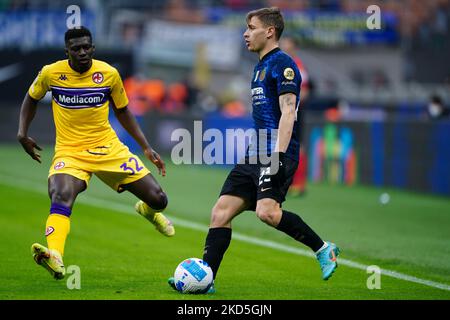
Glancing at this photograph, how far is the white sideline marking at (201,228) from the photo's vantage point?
9.19m

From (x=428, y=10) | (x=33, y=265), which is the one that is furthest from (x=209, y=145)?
(x=33, y=265)

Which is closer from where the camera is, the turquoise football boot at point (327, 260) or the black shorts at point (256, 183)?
Result: the black shorts at point (256, 183)

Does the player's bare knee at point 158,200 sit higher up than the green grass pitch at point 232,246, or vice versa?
the player's bare knee at point 158,200

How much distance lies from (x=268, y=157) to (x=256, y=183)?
224 millimetres

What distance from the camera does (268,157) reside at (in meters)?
8.02

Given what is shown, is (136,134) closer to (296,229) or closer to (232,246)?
(296,229)

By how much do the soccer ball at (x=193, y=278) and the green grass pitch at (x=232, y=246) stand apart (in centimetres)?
9

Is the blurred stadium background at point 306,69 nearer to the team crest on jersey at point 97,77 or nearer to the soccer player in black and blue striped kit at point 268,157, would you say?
the team crest on jersey at point 97,77

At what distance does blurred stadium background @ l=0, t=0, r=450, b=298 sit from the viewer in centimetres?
2006

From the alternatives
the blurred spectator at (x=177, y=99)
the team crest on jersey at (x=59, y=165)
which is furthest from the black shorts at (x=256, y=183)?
the blurred spectator at (x=177, y=99)

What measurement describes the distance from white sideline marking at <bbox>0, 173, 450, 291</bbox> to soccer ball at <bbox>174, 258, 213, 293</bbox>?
2067 millimetres
